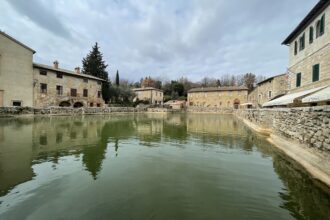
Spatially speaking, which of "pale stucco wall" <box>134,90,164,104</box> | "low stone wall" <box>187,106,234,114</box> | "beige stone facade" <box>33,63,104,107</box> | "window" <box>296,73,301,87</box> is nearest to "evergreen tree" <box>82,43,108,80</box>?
"beige stone facade" <box>33,63,104,107</box>

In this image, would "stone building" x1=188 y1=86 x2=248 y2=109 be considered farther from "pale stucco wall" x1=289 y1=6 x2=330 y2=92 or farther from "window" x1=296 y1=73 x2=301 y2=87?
"window" x1=296 y1=73 x2=301 y2=87

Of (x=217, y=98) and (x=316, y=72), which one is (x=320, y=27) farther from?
(x=217, y=98)

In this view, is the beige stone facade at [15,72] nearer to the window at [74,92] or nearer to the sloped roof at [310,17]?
the window at [74,92]

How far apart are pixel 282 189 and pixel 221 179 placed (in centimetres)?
165

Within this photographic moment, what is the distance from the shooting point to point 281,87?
27.9 meters

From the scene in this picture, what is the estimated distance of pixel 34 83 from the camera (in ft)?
102

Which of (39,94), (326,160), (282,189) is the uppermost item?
(39,94)

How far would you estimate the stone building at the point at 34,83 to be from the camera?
27.6 meters

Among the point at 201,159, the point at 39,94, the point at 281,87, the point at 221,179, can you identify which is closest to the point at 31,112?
the point at 39,94

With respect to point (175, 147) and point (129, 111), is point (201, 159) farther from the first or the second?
point (129, 111)

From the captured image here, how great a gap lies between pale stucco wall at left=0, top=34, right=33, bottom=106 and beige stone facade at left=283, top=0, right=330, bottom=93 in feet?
108

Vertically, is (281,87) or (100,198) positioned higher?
(281,87)

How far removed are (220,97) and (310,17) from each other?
49653mm

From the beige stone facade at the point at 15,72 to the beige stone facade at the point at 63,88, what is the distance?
128cm
